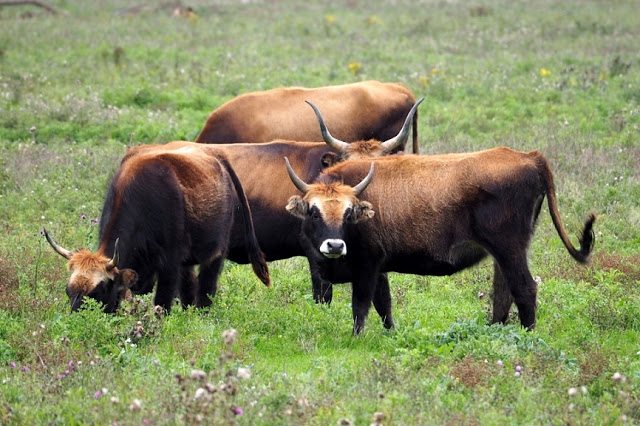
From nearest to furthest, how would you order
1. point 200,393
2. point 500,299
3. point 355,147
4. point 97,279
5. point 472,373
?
point 200,393
point 472,373
point 97,279
point 500,299
point 355,147

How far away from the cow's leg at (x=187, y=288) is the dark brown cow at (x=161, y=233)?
3 cm

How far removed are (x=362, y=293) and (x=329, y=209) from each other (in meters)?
0.81

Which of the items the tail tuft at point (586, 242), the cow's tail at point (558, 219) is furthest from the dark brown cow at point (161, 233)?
the tail tuft at point (586, 242)

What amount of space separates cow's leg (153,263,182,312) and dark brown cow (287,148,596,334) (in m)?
1.25

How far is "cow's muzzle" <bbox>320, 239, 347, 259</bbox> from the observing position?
8.12 metres

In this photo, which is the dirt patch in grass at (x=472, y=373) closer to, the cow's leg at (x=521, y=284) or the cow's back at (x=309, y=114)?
the cow's leg at (x=521, y=284)

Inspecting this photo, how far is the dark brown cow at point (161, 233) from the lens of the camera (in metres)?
7.98

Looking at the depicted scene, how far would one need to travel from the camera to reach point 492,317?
8820mm

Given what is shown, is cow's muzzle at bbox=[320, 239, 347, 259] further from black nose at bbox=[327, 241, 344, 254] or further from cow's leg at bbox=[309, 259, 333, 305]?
cow's leg at bbox=[309, 259, 333, 305]

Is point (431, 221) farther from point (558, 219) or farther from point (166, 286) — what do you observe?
point (166, 286)

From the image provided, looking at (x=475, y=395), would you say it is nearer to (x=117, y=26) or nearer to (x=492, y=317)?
(x=492, y=317)

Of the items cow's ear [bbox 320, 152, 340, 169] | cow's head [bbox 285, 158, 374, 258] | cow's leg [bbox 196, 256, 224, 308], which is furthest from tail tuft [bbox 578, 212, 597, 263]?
cow's leg [bbox 196, 256, 224, 308]

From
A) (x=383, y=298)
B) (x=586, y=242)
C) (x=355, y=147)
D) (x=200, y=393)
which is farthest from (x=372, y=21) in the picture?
(x=200, y=393)

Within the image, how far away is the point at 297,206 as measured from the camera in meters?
8.88
